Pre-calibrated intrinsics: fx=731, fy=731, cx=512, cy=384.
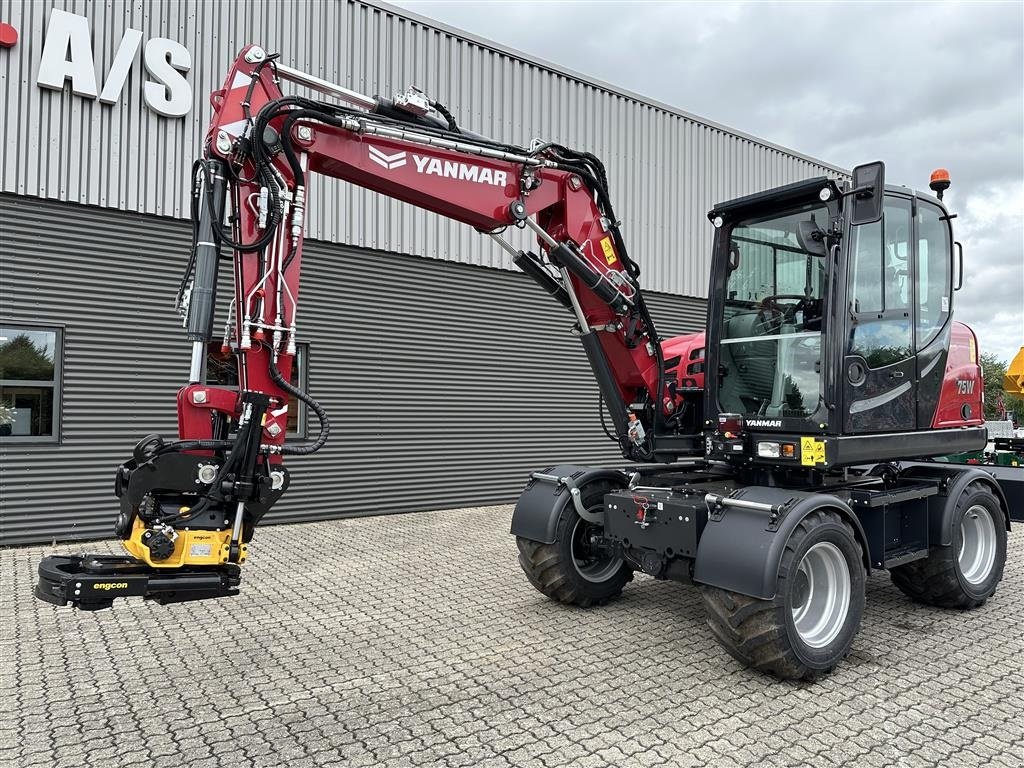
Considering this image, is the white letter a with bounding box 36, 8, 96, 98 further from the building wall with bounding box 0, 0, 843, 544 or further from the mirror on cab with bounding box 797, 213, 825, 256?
the mirror on cab with bounding box 797, 213, 825, 256

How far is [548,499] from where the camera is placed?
19.5ft

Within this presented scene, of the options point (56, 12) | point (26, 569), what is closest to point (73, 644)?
point (26, 569)

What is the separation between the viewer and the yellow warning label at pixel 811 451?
16.1 ft

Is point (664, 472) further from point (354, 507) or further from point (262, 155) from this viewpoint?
point (354, 507)

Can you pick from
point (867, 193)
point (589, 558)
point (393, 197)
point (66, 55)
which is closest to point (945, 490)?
point (867, 193)

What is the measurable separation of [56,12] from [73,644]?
6650mm

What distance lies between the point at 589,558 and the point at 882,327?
286cm

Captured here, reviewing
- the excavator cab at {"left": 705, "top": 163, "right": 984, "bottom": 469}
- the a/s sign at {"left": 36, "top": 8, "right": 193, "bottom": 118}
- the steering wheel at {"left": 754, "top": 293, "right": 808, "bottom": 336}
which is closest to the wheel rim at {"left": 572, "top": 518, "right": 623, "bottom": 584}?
the excavator cab at {"left": 705, "top": 163, "right": 984, "bottom": 469}

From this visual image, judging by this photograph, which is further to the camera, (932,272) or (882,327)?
(932,272)

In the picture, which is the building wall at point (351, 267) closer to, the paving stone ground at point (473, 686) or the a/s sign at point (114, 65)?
the a/s sign at point (114, 65)

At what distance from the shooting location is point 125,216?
8.49 m

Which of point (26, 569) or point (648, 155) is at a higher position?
point (648, 155)

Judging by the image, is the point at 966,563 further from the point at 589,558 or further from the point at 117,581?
the point at 117,581

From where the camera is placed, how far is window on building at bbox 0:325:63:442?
7.85m
